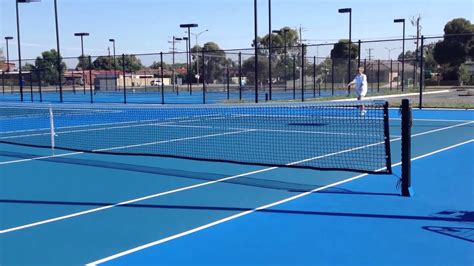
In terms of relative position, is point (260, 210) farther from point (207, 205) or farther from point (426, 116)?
point (426, 116)

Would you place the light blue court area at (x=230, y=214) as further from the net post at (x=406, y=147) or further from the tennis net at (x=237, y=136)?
the tennis net at (x=237, y=136)

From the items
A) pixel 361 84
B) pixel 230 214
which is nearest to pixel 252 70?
pixel 361 84

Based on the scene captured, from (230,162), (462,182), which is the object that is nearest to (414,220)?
(462,182)

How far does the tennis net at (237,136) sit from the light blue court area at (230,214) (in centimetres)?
70

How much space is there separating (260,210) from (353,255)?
1.78 meters

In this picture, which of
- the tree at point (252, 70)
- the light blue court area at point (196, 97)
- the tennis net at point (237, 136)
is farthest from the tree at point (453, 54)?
the tennis net at point (237, 136)

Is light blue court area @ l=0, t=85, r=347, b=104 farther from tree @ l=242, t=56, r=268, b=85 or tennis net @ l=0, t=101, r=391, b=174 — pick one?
tennis net @ l=0, t=101, r=391, b=174

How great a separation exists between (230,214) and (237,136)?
743cm

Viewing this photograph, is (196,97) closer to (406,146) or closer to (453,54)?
(406,146)

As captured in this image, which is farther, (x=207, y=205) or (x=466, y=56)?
(x=466, y=56)

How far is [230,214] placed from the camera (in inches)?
247

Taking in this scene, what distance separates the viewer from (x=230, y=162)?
368 inches

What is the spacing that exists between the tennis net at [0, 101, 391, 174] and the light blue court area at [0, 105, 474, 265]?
27.4 inches

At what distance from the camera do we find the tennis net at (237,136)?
9946mm
